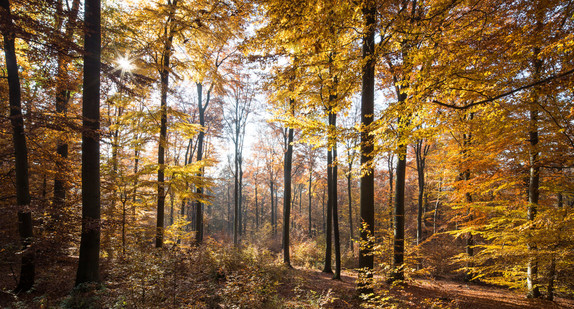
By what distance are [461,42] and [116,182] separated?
11.3m

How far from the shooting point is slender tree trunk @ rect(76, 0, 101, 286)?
17.9 ft

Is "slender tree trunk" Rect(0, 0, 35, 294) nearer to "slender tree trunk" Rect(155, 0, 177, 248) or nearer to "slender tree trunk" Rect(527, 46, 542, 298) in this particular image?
"slender tree trunk" Rect(155, 0, 177, 248)

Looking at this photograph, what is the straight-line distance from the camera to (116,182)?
28.2 ft

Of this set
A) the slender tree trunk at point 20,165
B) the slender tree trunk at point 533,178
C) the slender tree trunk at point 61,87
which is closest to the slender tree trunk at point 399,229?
the slender tree trunk at point 533,178

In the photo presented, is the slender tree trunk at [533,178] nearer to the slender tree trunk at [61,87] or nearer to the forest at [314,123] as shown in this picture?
the forest at [314,123]

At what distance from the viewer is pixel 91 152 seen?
5656mm

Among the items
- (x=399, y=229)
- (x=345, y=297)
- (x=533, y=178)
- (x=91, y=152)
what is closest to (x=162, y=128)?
(x=91, y=152)

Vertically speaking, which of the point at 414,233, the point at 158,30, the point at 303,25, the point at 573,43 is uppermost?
the point at 158,30

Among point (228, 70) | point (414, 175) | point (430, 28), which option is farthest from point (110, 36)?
point (414, 175)

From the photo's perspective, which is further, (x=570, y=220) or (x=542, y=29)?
(x=570, y=220)

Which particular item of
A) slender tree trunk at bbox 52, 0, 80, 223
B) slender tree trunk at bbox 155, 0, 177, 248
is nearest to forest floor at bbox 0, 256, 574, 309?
slender tree trunk at bbox 52, 0, 80, 223

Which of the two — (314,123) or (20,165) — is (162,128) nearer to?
(20,165)

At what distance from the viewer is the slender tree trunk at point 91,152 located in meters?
5.45

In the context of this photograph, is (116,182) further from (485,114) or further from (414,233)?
(414,233)
